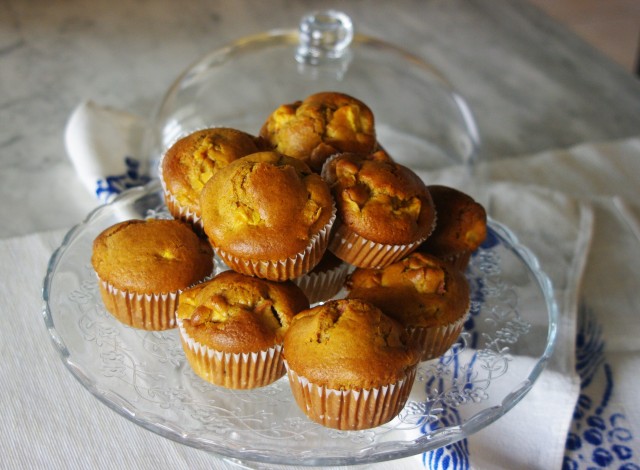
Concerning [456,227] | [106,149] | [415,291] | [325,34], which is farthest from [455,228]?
[106,149]

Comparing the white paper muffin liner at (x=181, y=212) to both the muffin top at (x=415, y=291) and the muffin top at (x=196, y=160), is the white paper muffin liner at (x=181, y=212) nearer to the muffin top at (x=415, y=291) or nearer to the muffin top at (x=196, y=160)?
the muffin top at (x=196, y=160)

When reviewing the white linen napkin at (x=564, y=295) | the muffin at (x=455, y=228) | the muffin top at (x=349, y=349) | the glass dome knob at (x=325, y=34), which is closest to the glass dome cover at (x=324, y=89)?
the glass dome knob at (x=325, y=34)

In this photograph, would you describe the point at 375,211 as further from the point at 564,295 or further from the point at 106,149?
the point at 106,149

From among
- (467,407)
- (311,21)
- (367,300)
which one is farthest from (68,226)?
(467,407)

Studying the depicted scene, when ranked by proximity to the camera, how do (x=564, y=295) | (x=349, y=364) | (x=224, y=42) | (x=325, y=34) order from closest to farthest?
(x=349, y=364) < (x=564, y=295) < (x=325, y=34) < (x=224, y=42)

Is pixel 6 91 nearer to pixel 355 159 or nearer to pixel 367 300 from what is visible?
pixel 355 159

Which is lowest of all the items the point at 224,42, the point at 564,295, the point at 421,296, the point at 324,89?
the point at 224,42

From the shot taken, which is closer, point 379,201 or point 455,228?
point 379,201
